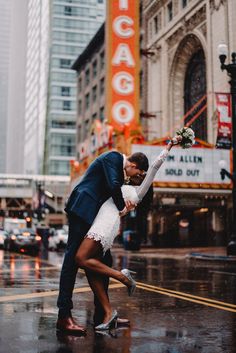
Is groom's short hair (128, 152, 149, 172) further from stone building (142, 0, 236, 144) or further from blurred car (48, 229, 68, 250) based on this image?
blurred car (48, 229, 68, 250)

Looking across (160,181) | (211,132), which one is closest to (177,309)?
(160,181)

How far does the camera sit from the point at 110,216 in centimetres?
477

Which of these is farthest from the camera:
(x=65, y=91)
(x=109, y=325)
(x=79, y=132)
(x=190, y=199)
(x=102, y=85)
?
(x=65, y=91)

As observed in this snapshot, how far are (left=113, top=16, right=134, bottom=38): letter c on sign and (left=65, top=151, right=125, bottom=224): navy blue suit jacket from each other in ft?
91.0

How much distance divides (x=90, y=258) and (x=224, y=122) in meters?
18.1

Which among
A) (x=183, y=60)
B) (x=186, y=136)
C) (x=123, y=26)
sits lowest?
(x=186, y=136)

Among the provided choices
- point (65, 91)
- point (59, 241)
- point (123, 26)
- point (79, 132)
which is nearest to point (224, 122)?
point (123, 26)

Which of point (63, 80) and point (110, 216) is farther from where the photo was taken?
point (63, 80)

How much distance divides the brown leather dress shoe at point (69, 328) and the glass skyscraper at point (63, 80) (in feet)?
295

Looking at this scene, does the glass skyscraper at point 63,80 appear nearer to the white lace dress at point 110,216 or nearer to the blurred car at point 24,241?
the blurred car at point 24,241

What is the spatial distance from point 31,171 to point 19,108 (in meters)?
16.9

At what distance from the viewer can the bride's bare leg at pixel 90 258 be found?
4.68 meters

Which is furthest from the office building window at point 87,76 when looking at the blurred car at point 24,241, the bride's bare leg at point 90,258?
the bride's bare leg at point 90,258

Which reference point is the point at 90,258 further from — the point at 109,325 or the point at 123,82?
the point at 123,82
